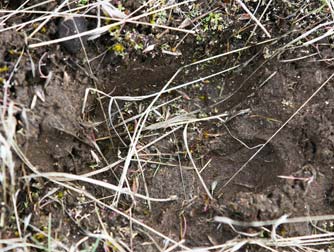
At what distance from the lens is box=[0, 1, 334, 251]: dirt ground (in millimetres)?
1844

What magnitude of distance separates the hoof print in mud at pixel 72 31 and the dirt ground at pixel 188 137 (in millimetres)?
24

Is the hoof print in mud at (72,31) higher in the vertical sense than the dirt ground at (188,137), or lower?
higher

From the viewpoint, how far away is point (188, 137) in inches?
79.7

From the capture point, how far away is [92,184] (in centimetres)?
195

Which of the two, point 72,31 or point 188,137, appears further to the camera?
point 188,137

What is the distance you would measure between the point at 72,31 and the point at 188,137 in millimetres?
556

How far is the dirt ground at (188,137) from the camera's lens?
6.05 feet

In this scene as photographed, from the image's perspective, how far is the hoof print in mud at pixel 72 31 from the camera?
1.86 metres

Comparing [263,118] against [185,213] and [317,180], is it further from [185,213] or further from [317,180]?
[185,213]

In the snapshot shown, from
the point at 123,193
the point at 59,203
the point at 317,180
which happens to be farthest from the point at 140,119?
the point at 317,180

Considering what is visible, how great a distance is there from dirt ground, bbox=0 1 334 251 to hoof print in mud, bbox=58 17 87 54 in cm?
2

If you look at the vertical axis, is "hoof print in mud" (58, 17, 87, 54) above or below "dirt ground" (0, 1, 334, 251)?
above

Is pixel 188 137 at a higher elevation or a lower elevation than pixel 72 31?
lower

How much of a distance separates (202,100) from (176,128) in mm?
A: 146
